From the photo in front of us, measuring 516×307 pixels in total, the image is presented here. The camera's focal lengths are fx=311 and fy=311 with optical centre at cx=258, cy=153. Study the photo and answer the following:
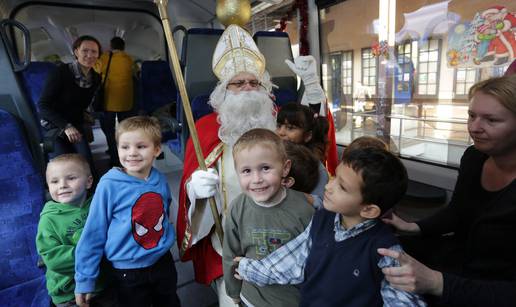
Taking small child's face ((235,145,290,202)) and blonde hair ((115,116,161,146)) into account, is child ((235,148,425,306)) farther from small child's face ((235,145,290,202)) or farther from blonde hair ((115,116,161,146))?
blonde hair ((115,116,161,146))

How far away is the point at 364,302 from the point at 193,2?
4885 mm

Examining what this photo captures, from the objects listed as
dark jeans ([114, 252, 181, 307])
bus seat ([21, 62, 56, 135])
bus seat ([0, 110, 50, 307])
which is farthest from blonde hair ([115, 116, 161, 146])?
bus seat ([21, 62, 56, 135])

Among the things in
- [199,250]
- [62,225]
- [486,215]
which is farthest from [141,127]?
[486,215]

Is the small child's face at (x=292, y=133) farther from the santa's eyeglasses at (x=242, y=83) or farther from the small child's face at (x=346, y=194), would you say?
the small child's face at (x=346, y=194)

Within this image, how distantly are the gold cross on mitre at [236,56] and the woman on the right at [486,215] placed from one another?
4.11 ft

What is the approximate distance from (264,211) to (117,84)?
3.46 meters

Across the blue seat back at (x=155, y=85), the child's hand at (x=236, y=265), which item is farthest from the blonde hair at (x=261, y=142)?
the blue seat back at (x=155, y=85)

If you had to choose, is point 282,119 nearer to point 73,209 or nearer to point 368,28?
point 73,209

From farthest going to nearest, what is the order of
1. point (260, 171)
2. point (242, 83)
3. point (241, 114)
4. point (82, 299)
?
point (242, 83), point (241, 114), point (82, 299), point (260, 171)

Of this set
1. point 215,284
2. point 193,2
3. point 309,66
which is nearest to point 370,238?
point 215,284

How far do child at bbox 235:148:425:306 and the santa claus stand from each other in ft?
1.95

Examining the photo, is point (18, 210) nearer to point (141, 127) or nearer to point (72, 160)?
point (72, 160)

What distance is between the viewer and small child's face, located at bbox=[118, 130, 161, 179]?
4.19 ft

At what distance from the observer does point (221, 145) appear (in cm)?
176
